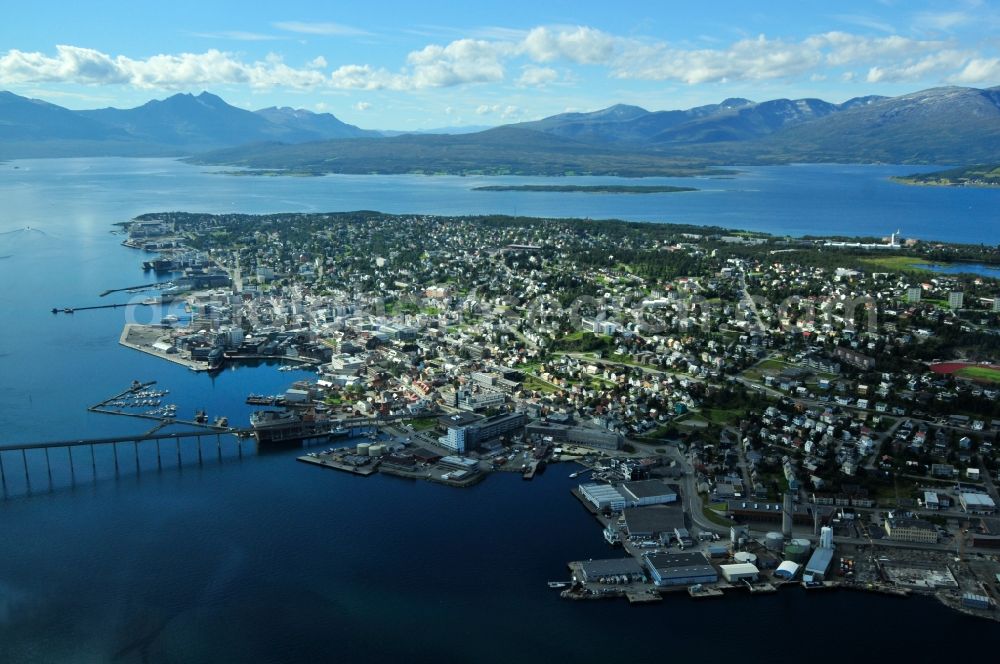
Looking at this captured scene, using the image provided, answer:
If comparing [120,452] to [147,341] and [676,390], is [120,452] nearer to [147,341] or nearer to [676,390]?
[147,341]

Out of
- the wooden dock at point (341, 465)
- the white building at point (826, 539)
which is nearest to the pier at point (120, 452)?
the wooden dock at point (341, 465)

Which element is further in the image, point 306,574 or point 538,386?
point 538,386

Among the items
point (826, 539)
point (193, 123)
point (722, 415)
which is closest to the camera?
point (826, 539)

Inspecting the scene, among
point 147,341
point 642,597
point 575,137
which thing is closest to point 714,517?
point 642,597

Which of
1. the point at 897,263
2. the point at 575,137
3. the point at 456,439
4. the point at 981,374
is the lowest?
the point at 456,439

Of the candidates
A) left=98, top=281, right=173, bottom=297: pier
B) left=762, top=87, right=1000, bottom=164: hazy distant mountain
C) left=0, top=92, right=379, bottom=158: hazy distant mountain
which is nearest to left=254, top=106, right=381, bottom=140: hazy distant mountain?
left=0, top=92, right=379, bottom=158: hazy distant mountain

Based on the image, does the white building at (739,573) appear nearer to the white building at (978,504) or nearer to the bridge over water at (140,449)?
the white building at (978,504)
